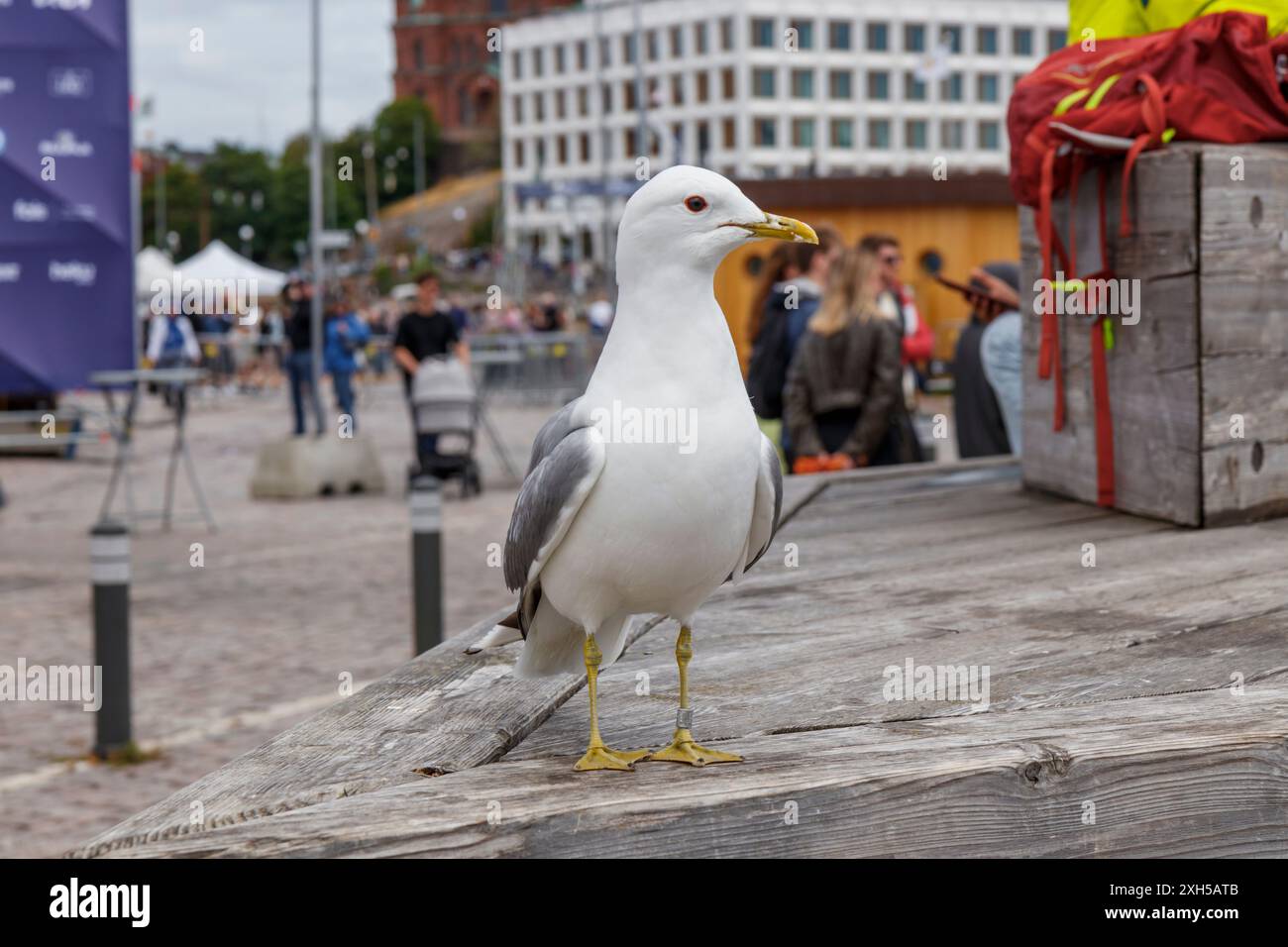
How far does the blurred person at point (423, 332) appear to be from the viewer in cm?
1572

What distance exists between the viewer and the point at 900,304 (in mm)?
11055

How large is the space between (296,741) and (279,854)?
484mm

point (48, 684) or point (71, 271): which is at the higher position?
point (71, 271)

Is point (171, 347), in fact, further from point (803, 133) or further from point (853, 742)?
point (803, 133)

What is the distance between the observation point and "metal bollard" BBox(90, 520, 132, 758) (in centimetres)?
649

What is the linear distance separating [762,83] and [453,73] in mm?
46546

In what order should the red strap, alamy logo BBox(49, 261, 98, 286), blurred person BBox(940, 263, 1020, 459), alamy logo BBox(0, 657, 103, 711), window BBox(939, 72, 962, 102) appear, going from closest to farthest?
the red strap, alamy logo BBox(0, 657, 103, 711), blurred person BBox(940, 263, 1020, 459), alamy logo BBox(49, 261, 98, 286), window BBox(939, 72, 962, 102)

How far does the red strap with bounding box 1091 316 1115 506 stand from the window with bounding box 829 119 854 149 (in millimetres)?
94419

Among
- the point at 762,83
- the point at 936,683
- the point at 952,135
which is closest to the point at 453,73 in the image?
the point at 762,83

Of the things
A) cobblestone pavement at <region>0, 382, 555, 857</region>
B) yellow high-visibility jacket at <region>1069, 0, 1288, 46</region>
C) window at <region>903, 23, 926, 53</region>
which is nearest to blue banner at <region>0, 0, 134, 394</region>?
cobblestone pavement at <region>0, 382, 555, 857</region>

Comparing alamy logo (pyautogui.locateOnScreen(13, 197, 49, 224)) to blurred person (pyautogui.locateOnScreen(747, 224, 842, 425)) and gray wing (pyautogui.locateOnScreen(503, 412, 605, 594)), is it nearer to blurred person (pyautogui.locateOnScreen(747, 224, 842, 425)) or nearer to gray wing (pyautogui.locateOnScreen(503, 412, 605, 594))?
blurred person (pyautogui.locateOnScreen(747, 224, 842, 425))

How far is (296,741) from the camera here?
7.33 feet

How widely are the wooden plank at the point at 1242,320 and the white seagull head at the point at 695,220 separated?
6.30 feet
